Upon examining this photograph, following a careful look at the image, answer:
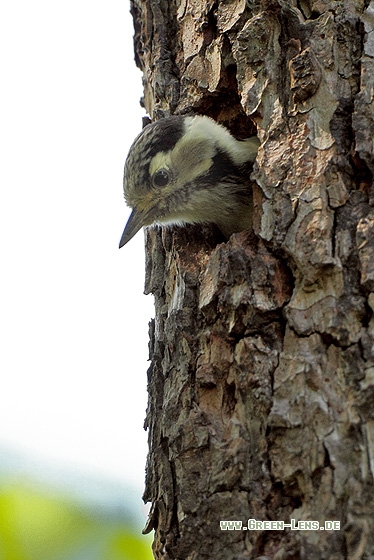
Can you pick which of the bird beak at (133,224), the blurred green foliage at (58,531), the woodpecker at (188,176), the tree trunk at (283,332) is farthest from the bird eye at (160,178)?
the blurred green foliage at (58,531)

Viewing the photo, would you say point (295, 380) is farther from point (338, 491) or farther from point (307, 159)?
point (307, 159)

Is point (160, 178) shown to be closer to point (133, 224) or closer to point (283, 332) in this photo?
point (133, 224)

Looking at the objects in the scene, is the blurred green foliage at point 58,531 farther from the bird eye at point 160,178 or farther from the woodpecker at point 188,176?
the bird eye at point 160,178

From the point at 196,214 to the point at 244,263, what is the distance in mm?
875

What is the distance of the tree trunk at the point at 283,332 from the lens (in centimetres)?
194

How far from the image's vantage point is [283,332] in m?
2.19

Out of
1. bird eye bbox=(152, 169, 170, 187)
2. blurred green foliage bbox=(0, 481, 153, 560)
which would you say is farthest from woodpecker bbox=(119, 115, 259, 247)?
blurred green foliage bbox=(0, 481, 153, 560)

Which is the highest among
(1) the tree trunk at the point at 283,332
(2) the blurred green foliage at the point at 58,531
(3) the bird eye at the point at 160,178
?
(3) the bird eye at the point at 160,178

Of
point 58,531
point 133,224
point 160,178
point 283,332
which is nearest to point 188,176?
point 160,178

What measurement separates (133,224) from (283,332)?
1.23 meters

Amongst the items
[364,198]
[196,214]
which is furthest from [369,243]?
[196,214]

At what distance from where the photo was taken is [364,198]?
7.30 feet

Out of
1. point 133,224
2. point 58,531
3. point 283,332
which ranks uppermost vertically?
point 133,224

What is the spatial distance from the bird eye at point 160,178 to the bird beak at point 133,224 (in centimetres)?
16
